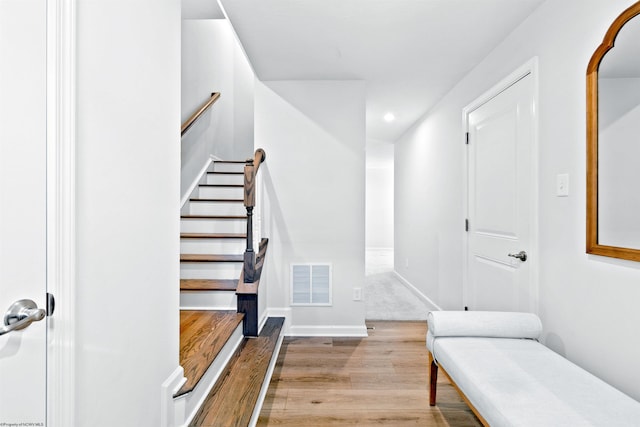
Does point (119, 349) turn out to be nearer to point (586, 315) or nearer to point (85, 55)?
point (85, 55)

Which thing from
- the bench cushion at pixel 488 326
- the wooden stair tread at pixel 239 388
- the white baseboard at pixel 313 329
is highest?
the bench cushion at pixel 488 326

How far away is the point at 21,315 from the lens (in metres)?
0.71

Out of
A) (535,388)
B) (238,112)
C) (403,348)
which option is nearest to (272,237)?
(403,348)

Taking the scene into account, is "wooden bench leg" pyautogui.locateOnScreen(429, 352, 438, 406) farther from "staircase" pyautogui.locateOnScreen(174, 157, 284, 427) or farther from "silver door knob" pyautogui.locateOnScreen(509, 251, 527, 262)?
"staircase" pyautogui.locateOnScreen(174, 157, 284, 427)

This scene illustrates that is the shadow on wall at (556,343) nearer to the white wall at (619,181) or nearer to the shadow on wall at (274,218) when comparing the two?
the white wall at (619,181)

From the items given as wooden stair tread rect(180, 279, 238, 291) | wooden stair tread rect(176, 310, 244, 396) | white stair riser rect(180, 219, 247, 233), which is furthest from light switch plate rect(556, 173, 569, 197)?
white stair riser rect(180, 219, 247, 233)

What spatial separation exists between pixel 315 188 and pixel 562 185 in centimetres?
194

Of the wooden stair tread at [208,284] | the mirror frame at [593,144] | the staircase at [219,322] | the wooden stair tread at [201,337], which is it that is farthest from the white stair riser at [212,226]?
the mirror frame at [593,144]

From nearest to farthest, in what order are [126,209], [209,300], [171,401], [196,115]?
[126,209], [171,401], [209,300], [196,115]

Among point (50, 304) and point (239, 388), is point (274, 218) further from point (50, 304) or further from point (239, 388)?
point (50, 304)

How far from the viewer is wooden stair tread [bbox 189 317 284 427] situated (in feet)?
4.87

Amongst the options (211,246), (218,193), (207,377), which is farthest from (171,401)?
(218,193)

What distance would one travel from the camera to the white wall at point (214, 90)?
3656 mm

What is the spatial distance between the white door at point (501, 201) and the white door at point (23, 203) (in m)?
2.38
